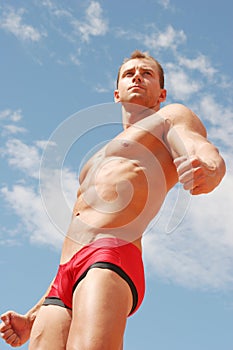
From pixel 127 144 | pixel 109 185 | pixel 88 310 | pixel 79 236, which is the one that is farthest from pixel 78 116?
pixel 88 310

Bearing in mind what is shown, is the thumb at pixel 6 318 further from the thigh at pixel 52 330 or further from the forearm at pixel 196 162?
the forearm at pixel 196 162

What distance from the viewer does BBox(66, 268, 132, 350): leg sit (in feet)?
11.1

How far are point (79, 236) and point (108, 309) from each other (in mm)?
872

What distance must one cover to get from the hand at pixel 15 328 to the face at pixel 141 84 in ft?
7.75

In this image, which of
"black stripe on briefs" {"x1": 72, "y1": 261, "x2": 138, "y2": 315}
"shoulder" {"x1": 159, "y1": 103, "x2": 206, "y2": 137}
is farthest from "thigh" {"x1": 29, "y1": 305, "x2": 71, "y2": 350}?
"shoulder" {"x1": 159, "y1": 103, "x2": 206, "y2": 137}

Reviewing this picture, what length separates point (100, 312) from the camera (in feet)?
11.3

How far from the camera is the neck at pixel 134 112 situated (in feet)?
17.4

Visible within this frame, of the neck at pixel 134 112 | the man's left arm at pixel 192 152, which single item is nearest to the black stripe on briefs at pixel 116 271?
the man's left arm at pixel 192 152

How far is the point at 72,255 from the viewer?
417 cm

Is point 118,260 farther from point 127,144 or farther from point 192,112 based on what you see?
point 192,112

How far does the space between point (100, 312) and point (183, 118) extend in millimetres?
1865

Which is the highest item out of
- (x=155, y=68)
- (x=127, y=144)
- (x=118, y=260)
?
(x=155, y=68)

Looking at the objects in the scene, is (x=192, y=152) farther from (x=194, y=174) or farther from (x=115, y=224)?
(x=115, y=224)

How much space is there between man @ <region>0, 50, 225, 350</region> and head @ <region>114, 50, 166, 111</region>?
0.02 metres
